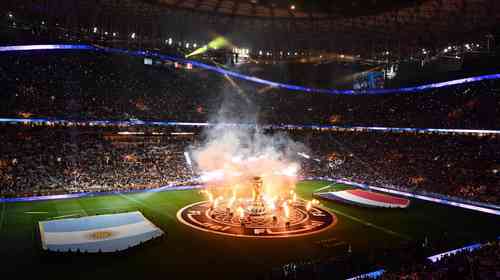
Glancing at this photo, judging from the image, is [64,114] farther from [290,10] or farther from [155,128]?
[290,10]

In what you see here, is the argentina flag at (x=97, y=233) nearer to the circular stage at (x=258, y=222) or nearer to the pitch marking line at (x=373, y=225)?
the circular stage at (x=258, y=222)

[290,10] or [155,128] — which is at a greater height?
[290,10]

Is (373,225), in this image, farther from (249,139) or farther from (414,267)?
(249,139)

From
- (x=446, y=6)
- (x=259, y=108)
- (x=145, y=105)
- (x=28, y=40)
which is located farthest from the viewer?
(x=259, y=108)

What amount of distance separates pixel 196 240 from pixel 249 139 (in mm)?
30093

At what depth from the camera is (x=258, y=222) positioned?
80.1 feet

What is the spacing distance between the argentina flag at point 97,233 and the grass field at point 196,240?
58 cm

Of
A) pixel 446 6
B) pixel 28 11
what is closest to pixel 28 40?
pixel 28 11

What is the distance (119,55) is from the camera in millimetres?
52812

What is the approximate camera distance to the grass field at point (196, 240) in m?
16.6

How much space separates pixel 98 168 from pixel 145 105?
13.1 metres

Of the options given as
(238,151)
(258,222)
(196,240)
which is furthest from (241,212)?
(238,151)

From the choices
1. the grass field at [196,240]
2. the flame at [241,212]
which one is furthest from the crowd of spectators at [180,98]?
the flame at [241,212]

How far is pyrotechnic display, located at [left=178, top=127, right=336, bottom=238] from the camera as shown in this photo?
23.6 metres
